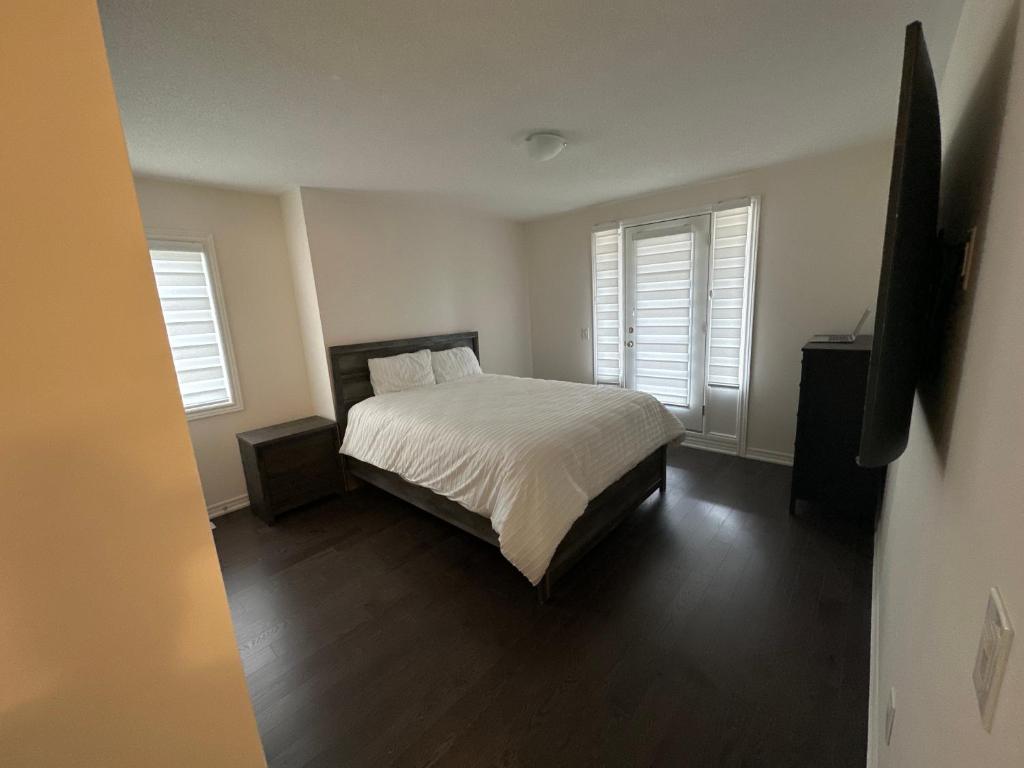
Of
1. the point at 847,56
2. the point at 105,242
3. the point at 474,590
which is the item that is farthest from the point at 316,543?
the point at 847,56

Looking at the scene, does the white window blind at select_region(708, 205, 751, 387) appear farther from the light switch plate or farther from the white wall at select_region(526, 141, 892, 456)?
the light switch plate

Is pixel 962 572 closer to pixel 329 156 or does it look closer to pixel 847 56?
pixel 847 56

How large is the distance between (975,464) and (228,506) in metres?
3.90

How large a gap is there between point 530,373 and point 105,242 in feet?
Answer: 15.0

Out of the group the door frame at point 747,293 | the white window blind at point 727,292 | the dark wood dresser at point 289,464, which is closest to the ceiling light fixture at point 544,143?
the door frame at point 747,293

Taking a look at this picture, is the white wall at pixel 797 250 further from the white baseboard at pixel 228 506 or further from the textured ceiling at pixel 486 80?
the white baseboard at pixel 228 506

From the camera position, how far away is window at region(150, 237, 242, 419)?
276 cm

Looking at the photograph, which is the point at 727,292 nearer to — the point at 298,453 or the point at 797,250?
the point at 797,250

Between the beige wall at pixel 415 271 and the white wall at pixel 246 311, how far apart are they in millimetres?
404

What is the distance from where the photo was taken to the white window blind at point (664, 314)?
3.69 metres

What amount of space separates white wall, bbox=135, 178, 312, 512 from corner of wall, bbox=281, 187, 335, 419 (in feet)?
0.21

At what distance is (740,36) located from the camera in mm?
1516

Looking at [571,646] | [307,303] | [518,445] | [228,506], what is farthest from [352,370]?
[571,646]

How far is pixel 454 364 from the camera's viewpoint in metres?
3.87
